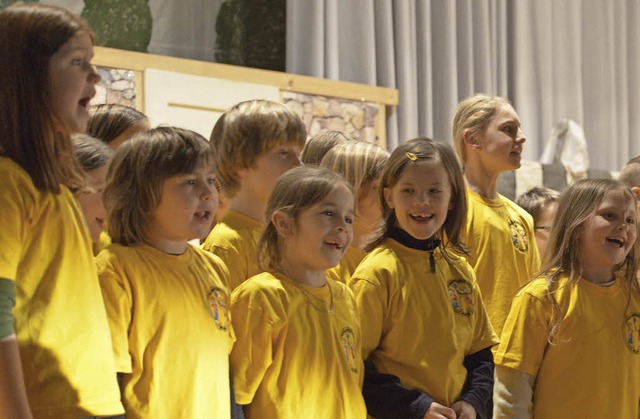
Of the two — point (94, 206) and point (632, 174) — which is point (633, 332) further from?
point (94, 206)

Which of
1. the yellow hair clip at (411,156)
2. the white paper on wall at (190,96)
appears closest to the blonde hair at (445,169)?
the yellow hair clip at (411,156)

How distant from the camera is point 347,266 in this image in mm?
2777

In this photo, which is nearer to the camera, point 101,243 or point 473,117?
point 101,243

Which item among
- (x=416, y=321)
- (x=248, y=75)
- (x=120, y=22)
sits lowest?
(x=416, y=321)

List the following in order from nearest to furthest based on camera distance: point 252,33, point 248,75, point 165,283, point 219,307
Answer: point 165,283
point 219,307
point 248,75
point 252,33

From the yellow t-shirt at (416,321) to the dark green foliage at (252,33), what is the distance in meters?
2.62

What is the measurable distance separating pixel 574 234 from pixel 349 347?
76cm

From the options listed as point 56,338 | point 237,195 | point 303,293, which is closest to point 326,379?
point 303,293

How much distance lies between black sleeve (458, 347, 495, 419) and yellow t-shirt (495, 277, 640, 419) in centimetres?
9

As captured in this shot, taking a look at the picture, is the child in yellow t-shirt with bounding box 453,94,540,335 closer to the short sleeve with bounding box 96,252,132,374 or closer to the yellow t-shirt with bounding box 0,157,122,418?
the short sleeve with bounding box 96,252,132,374

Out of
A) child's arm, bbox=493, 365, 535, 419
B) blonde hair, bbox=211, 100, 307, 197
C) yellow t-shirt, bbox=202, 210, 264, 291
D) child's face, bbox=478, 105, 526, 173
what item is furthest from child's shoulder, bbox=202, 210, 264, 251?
child's face, bbox=478, 105, 526, 173

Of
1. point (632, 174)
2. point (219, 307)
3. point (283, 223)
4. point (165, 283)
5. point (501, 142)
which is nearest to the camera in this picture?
point (165, 283)

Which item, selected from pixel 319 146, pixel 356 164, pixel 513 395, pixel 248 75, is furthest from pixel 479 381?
pixel 248 75

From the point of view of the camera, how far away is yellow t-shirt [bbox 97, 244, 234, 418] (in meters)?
1.92
